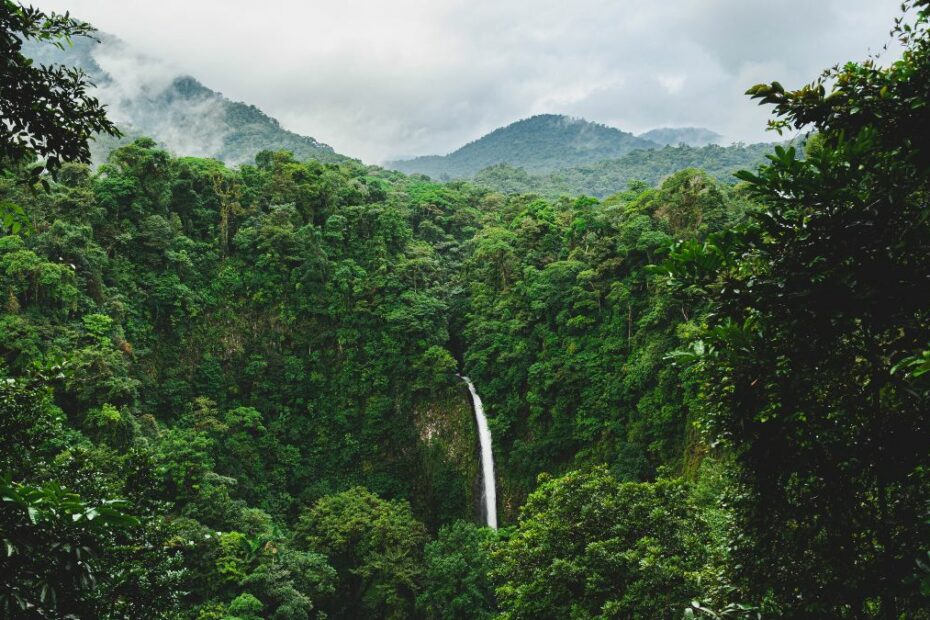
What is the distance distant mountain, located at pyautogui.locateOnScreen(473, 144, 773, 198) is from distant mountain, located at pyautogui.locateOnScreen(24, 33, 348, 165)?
2133 centimetres

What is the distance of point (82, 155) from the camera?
9.93 feet

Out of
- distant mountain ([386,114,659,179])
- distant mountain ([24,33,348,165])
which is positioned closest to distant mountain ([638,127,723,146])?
distant mountain ([386,114,659,179])

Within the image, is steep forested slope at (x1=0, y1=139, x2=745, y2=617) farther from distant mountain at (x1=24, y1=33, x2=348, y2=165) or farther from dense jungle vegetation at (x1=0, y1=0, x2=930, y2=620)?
distant mountain at (x1=24, y1=33, x2=348, y2=165)

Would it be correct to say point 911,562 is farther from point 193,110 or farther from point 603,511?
point 193,110

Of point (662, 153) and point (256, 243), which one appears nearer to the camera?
point (256, 243)

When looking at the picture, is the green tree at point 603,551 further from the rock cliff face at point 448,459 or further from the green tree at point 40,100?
the rock cliff face at point 448,459

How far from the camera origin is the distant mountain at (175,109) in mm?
65875

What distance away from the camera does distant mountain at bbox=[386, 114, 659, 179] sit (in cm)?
11050

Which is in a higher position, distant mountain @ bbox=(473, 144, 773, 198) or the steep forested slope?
distant mountain @ bbox=(473, 144, 773, 198)

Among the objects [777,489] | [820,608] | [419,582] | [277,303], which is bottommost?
[419,582]

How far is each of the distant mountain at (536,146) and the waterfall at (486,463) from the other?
88.0 meters

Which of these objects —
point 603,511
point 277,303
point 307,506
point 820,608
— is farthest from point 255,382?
point 820,608

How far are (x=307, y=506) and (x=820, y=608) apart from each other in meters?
21.7

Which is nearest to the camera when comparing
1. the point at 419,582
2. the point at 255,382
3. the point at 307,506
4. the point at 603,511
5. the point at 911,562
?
the point at 911,562
